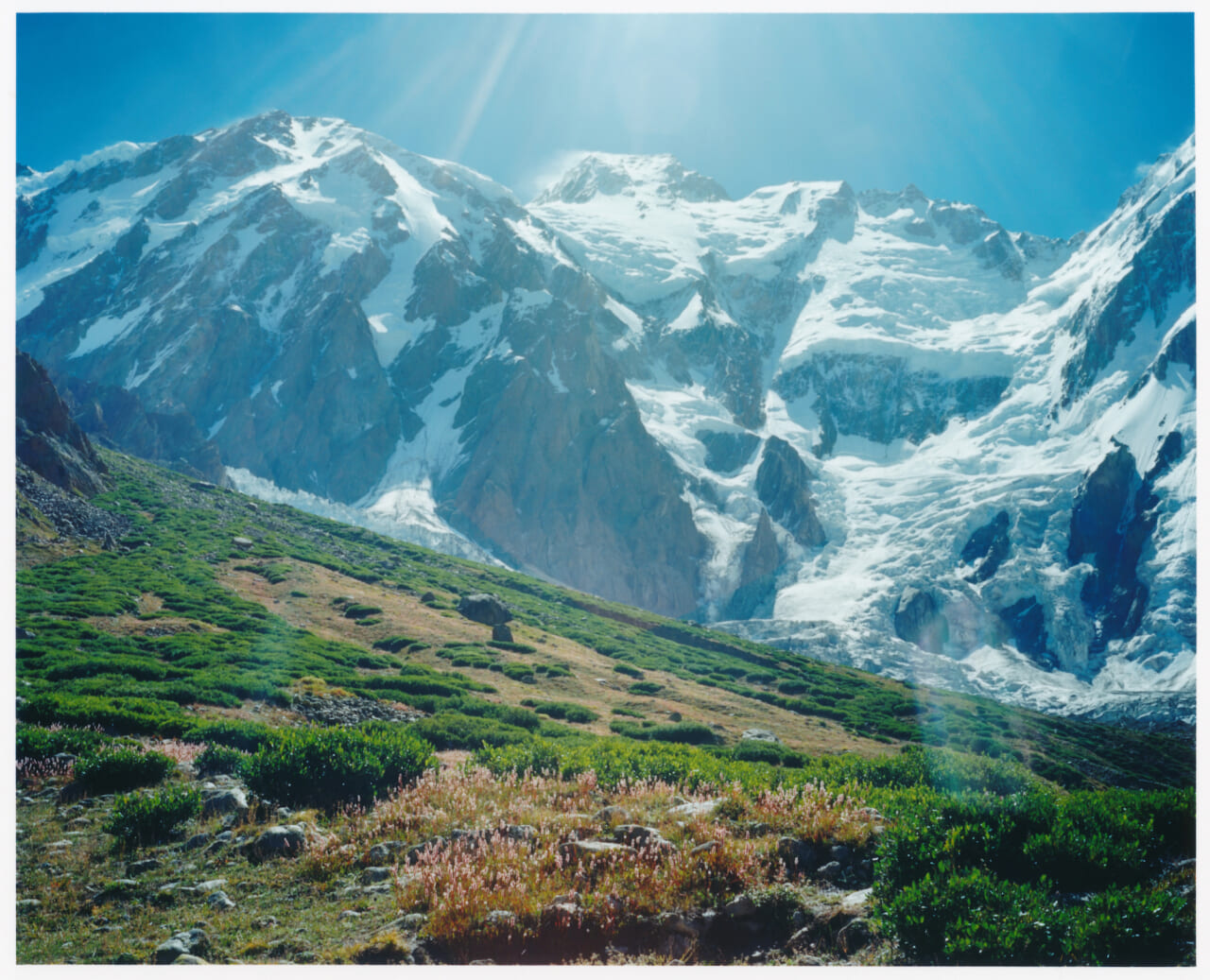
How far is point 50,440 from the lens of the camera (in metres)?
64.6

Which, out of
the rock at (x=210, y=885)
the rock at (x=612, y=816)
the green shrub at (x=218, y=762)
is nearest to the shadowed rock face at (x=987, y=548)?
the rock at (x=612, y=816)

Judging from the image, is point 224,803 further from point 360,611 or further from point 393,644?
point 360,611

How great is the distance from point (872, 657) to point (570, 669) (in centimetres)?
13606

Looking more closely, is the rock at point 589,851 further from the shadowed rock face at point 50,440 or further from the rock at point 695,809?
the shadowed rock face at point 50,440

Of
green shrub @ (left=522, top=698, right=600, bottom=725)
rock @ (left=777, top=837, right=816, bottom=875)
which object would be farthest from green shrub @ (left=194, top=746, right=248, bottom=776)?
green shrub @ (left=522, top=698, right=600, bottom=725)

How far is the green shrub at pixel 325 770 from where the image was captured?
40.6 feet

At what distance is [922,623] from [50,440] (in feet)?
569

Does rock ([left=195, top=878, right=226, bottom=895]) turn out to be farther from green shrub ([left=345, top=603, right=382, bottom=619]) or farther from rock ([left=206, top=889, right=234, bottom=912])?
green shrub ([left=345, top=603, right=382, bottom=619])

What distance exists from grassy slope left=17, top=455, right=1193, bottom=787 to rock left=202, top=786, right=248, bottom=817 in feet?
20.1

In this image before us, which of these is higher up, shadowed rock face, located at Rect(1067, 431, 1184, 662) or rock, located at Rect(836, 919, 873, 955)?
shadowed rock face, located at Rect(1067, 431, 1184, 662)

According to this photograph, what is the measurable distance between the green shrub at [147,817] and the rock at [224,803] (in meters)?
0.32

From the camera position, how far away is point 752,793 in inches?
479

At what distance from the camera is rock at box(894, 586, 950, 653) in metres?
177
